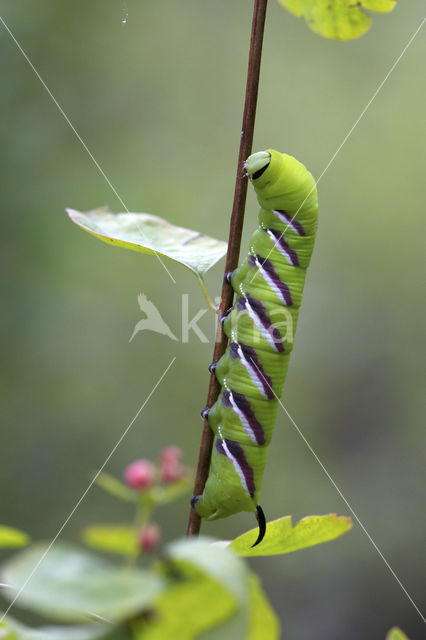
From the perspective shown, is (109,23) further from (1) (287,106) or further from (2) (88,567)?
(2) (88,567)

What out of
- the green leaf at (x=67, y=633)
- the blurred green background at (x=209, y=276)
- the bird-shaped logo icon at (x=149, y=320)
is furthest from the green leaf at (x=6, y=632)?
the bird-shaped logo icon at (x=149, y=320)

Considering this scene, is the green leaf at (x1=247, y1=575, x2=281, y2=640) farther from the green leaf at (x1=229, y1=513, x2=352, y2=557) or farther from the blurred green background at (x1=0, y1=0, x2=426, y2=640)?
the blurred green background at (x1=0, y1=0, x2=426, y2=640)

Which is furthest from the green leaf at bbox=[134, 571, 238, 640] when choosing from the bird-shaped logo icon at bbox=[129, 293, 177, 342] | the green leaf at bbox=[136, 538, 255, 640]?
the bird-shaped logo icon at bbox=[129, 293, 177, 342]

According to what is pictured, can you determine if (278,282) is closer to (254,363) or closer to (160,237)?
(254,363)

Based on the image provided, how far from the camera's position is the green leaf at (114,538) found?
0.31 m

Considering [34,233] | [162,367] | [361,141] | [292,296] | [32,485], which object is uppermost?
[361,141]

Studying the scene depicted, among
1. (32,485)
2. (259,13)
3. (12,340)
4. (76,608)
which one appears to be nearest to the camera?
(76,608)

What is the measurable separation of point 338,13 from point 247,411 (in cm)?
78

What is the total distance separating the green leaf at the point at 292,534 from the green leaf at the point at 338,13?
72 centimetres

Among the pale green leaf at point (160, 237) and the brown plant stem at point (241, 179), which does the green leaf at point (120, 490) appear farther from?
the pale green leaf at point (160, 237)

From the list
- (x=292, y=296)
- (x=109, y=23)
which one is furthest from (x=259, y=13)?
(x=109, y=23)

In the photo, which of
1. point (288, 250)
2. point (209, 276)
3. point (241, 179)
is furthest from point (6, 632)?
point (209, 276)

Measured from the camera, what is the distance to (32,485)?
114 inches

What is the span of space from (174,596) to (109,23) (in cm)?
335
